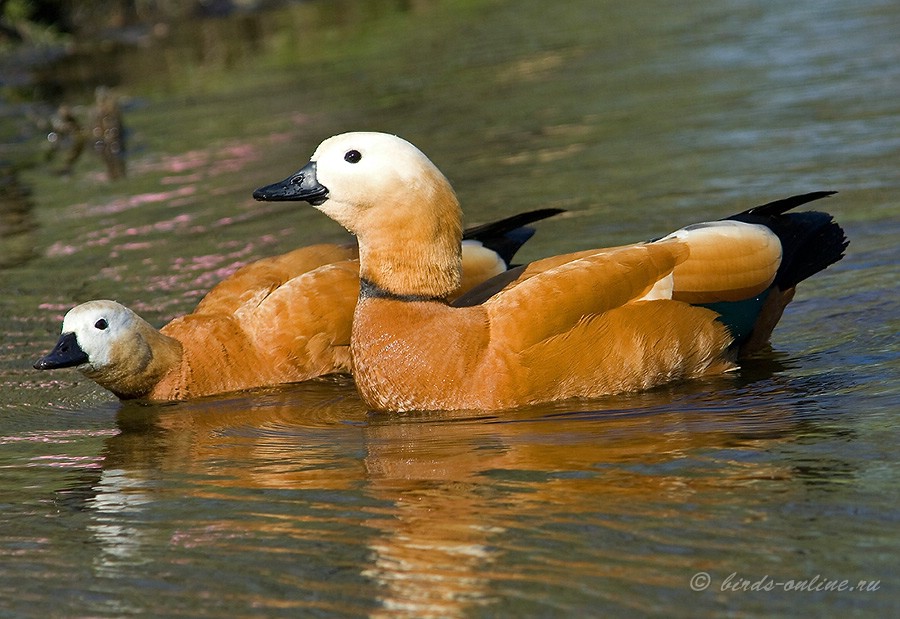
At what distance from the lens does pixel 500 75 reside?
15547 mm

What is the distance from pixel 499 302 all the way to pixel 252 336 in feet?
5.69

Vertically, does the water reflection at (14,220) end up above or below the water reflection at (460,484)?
above

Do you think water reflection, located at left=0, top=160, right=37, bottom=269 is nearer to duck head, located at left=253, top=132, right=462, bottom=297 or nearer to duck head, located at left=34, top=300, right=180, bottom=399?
duck head, located at left=34, top=300, right=180, bottom=399

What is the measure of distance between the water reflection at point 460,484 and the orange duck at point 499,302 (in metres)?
0.14

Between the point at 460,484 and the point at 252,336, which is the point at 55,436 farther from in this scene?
the point at 460,484

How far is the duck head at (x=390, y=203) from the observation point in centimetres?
604

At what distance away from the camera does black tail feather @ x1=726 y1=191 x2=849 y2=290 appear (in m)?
6.48

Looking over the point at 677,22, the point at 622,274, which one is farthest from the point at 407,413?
the point at 677,22

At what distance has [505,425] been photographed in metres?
5.79

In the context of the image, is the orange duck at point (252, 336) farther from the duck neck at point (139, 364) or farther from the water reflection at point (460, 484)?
the water reflection at point (460, 484)

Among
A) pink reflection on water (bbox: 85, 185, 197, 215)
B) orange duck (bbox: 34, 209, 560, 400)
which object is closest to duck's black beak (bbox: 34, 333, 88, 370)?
orange duck (bbox: 34, 209, 560, 400)

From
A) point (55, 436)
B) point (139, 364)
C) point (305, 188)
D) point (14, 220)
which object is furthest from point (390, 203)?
point (14, 220)

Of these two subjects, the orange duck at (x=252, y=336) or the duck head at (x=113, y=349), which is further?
the orange duck at (x=252, y=336)

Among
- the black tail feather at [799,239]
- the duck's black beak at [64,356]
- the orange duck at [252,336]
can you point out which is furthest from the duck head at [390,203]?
the black tail feather at [799,239]
